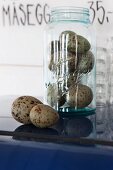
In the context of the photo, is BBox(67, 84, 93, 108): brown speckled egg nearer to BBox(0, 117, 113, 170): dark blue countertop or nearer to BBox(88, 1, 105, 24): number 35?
BBox(0, 117, 113, 170): dark blue countertop

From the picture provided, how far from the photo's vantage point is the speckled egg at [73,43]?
49cm

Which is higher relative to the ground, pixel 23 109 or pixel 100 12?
pixel 100 12

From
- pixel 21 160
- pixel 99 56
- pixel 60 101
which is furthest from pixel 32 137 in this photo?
pixel 99 56

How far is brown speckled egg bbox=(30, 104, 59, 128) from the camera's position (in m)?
0.39

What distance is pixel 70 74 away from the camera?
498 mm

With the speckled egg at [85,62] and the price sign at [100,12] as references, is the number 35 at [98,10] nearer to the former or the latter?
the price sign at [100,12]

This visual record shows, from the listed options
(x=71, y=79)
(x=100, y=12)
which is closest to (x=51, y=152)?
(x=71, y=79)

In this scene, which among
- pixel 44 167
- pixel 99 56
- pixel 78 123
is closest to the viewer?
pixel 44 167

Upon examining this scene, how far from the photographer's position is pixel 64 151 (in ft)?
1.07

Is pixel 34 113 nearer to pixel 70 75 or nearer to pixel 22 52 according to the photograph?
pixel 70 75

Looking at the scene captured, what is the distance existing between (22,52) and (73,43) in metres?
0.26

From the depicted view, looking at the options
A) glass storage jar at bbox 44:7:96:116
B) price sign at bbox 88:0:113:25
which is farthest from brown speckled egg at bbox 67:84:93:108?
price sign at bbox 88:0:113:25

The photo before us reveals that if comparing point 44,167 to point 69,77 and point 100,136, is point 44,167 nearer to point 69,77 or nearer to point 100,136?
point 100,136

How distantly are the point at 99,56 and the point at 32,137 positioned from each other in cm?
35
